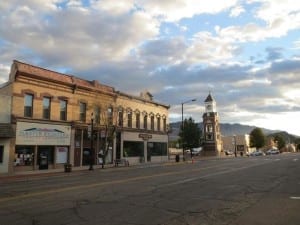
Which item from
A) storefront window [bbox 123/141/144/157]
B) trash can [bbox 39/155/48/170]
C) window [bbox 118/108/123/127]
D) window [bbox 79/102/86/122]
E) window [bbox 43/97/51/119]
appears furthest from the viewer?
storefront window [bbox 123/141/144/157]

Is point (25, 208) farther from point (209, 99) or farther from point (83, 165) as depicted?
point (209, 99)

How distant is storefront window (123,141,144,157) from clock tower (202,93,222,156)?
5048 centimetres

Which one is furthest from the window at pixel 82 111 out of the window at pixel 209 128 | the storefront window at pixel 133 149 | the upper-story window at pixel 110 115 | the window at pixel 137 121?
the window at pixel 209 128

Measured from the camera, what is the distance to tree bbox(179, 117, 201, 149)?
74.6 meters

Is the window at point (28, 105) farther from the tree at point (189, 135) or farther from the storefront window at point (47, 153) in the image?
A: the tree at point (189, 135)

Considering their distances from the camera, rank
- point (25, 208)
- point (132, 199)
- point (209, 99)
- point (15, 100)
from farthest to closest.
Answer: point (209, 99), point (15, 100), point (132, 199), point (25, 208)

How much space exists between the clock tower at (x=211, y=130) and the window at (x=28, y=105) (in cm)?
7156

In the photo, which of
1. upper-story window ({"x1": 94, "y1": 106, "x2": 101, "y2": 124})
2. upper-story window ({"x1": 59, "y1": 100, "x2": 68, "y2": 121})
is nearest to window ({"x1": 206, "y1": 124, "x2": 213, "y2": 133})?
upper-story window ({"x1": 94, "y1": 106, "x2": 101, "y2": 124})

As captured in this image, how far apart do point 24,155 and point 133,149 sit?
Result: 779 inches

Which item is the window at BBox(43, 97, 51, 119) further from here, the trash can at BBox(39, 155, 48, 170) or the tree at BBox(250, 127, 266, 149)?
the tree at BBox(250, 127, 266, 149)

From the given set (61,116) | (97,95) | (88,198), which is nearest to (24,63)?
(61,116)

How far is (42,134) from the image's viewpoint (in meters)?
36.5

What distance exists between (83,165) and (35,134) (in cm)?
821

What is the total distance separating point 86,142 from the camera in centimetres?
4259
